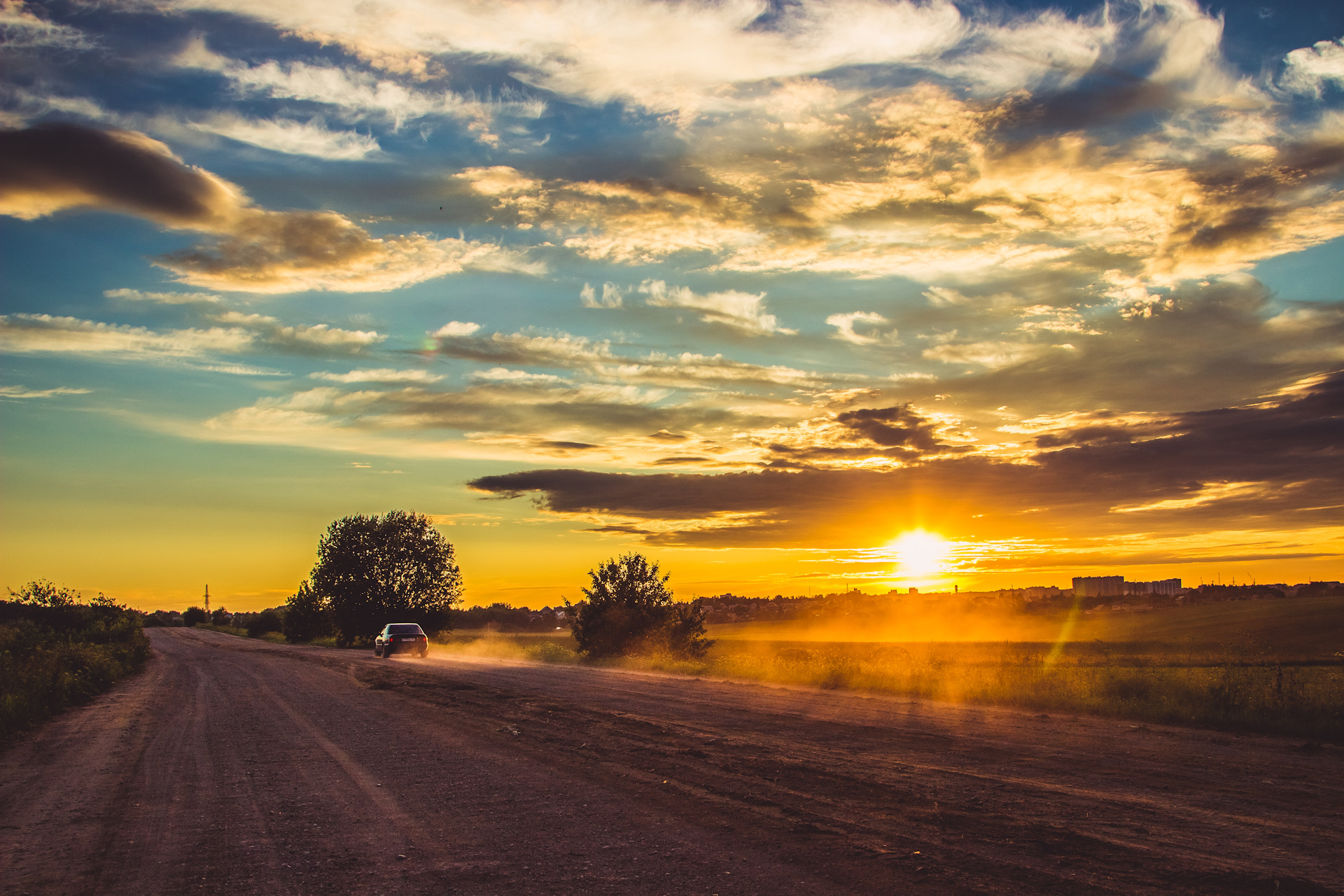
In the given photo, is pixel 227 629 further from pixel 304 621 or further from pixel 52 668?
pixel 52 668

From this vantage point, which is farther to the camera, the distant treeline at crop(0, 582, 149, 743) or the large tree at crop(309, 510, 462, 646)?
the large tree at crop(309, 510, 462, 646)

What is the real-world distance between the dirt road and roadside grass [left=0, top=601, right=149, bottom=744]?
7.32 feet

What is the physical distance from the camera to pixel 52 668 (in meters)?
20.7

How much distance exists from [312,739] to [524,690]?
295 inches

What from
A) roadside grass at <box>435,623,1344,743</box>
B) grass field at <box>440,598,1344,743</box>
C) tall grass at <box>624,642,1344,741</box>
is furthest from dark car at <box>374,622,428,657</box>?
tall grass at <box>624,642,1344,741</box>

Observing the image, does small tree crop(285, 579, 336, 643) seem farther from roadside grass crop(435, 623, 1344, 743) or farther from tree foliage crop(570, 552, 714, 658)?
roadside grass crop(435, 623, 1344, 743)

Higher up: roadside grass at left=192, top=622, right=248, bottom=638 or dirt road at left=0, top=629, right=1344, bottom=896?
dirt road at left=0, top=629, right=1344, bottom=896

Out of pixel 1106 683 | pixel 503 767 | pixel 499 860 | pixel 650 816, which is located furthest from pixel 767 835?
pixel 1106 683

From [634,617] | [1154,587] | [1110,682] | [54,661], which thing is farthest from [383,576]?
[1154,587]

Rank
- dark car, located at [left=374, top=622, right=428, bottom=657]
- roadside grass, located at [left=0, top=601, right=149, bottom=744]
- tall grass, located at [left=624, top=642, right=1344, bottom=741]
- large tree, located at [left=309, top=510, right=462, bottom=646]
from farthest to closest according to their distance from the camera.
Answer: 1. large tree, located at [left=309, top=510, right=462, bottom=646]
2. dark car, located at [left=374, top=622, right=428, bottom=657]
3. roadside grass, located at [left=0, top=601, right=149, bottom=744]
4. tall grass, located at [left=624, top=642, right=1344, bottom=741]

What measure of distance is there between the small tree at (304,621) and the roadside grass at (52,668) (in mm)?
19022

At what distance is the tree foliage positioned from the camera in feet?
138

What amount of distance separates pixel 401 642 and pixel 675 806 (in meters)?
36.0

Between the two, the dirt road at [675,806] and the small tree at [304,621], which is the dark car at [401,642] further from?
the small tree at [304,621]
